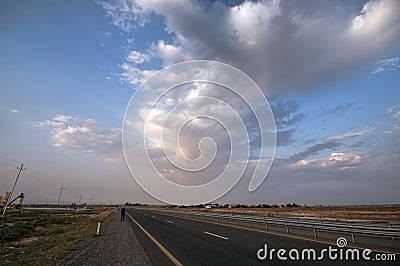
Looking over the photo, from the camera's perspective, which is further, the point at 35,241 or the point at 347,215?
the point at 347,215

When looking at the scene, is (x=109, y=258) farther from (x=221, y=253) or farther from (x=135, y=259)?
(x=221, y=253)

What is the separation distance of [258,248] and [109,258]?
5.94 meters

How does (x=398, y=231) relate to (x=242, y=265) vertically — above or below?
above

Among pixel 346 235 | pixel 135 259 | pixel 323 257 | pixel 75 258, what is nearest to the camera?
pixel 323 257

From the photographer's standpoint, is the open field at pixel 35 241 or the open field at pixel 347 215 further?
the open field at pixel 347 215

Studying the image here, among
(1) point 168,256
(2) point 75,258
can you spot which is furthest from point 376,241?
(2) point 75,258

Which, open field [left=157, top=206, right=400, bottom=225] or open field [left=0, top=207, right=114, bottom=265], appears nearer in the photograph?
open field [left=0, top=207, right=114, bottom=265]

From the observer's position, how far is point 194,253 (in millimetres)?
9320

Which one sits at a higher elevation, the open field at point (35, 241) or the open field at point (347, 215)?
the open field at point (347, 215)

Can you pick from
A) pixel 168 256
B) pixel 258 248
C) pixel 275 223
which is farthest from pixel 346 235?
pixel 168 256

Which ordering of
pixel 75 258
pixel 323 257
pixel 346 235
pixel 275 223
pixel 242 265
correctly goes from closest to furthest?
pixel 242 265 → pixel 323 257 → pixel 75 258 → pixel 346 235 → pixel 275 223

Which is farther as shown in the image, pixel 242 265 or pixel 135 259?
pixel 135 259

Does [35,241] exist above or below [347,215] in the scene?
below

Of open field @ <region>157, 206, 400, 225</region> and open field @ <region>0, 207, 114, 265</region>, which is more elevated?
open field @ <region>157, 206, 400, 225</region>
